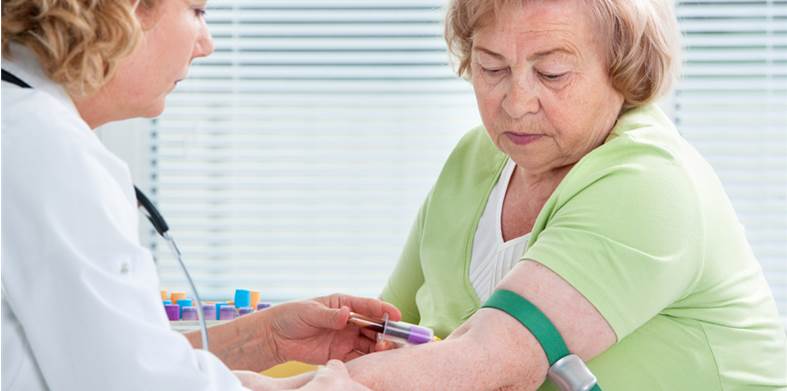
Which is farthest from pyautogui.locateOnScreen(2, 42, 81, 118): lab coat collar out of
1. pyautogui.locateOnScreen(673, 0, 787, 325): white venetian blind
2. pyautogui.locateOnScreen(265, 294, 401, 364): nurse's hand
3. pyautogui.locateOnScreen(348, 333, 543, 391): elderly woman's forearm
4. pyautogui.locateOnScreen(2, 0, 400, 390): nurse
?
pyautogui.locateOnScreen(673, 0, 787, 325): white venetian blind

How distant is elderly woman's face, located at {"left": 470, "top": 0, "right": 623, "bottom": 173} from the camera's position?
1570 mm

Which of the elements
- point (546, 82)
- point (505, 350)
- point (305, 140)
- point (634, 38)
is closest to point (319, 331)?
point (505, 350)

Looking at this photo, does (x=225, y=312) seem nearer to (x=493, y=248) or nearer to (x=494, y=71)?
(x=493, y=248)

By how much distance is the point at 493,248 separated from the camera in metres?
1.72

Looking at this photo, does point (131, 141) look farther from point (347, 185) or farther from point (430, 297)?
point (430, 297)

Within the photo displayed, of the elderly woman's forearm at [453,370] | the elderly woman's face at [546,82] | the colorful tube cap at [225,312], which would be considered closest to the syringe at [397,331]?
the elderly woman's forearm at [453,370]

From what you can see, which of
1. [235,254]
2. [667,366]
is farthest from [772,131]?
[667,366]

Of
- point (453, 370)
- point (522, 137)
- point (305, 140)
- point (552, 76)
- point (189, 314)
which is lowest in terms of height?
point (189, 314)

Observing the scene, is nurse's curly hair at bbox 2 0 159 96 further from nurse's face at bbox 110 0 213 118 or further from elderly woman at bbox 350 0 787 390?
elderly woman at bbox 350 0 787 390

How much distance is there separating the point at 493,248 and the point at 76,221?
0.80 meters

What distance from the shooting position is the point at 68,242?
1074 mm

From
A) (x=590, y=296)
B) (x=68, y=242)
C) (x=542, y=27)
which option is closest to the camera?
(x=68, y=242)

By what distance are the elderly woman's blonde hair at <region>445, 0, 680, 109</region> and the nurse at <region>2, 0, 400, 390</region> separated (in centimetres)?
57

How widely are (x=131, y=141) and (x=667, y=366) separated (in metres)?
2.11
